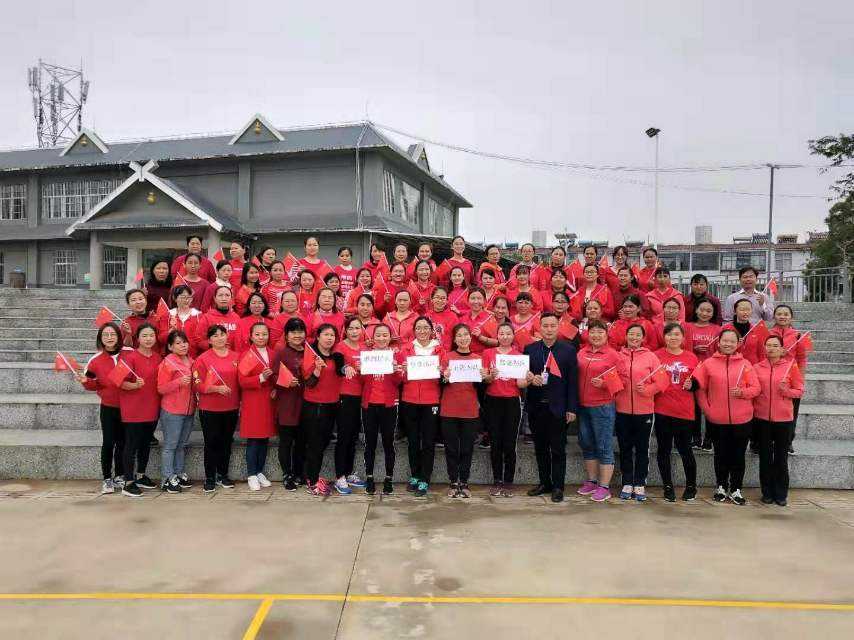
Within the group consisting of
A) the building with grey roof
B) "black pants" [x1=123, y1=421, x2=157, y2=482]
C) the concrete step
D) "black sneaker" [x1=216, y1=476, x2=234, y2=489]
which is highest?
the building with grey roof

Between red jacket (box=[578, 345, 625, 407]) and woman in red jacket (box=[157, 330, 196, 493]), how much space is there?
4.38 m

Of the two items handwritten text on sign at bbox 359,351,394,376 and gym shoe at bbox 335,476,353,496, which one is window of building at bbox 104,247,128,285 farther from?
handwritten text on sign at bbox 359,351,394,376

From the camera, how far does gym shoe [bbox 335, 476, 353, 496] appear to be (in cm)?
629

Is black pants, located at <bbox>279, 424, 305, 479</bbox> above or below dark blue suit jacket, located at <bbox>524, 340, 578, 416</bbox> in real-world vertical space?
below

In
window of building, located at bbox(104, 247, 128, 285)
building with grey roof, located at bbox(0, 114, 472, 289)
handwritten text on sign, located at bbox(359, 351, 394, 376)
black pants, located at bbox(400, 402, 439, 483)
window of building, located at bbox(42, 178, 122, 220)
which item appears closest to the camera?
handwritten text on sign, located at bbox(359, 351, 394, 376)

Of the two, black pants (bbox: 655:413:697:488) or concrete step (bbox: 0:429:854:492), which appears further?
concrete step (bbox: 0:429:854:492)

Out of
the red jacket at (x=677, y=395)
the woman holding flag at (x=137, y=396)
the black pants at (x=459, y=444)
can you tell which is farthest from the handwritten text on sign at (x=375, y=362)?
the red jacket at (x=677, y=395)

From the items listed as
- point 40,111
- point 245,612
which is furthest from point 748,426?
point 40,111

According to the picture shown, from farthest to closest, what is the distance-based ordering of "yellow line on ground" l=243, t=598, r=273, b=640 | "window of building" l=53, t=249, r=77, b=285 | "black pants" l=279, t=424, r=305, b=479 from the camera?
"window of building" l=53, t=249, r=77, b=285
"black pants" l=279, t=424, r=305, b=479
"yellow line on ground" l=243, t=598, r=273, b=640

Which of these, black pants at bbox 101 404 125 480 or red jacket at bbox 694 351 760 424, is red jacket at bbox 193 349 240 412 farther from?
red jacket at bbox 694 351 760 424

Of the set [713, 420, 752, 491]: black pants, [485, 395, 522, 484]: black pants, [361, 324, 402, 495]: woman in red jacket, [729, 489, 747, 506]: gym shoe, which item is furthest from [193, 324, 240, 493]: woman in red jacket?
[729, 489, 747, 506]: gym shoe

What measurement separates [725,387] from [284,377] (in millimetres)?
4789

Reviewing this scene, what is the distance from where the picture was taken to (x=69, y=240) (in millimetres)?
24875

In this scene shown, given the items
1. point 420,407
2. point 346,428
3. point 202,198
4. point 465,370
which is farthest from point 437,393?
point 202,198
